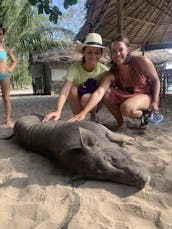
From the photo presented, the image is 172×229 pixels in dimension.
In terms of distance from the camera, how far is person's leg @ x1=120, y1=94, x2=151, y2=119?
11.2 feet

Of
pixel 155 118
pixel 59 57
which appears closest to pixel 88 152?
pixel 155 118

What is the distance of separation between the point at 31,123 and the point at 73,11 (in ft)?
122

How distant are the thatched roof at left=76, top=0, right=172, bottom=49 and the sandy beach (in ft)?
14.8

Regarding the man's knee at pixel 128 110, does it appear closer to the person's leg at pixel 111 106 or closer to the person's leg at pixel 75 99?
the person's leg at pixel 111 106

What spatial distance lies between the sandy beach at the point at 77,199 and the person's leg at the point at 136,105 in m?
0.74

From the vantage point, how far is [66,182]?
2281 mm

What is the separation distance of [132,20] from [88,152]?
23.0 ft

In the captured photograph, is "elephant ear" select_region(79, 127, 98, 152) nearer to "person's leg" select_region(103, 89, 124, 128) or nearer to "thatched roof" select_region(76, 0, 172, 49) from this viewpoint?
"person's leg" select_region(103, 89, 124, 128)

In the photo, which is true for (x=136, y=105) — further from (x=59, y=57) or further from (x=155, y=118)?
(x=59, y=57)

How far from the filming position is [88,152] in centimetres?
228

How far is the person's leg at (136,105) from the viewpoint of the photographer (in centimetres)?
342

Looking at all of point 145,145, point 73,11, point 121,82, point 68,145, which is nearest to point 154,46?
point 121,82

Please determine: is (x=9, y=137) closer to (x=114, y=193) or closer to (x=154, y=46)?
(x=114, y=193)

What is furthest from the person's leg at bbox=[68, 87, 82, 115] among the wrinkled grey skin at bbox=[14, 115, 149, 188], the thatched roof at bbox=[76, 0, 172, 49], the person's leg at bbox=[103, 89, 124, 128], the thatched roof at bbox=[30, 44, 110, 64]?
the thatched roof at bbox=[30, 44, 110, 64]
